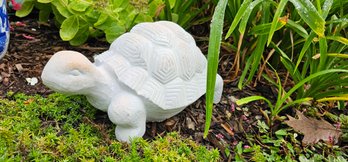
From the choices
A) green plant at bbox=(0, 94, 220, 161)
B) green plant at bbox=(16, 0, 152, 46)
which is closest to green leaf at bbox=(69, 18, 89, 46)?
green plant at bbox=(16, 0, 152, 46)

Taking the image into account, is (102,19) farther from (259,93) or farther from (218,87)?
(259,93)

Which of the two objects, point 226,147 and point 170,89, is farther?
point 226,147

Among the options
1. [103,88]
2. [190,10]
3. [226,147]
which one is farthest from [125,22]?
[226,147]

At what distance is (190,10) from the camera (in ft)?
6.06

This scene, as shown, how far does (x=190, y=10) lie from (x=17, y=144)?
2.97 ft

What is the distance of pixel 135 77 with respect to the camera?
4.08 feet

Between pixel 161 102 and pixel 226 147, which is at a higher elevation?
pixel 161 102

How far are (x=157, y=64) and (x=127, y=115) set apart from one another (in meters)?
0.16

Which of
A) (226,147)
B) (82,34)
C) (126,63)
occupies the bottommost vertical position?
(226,147)

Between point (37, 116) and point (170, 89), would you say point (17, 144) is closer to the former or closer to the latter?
point (37, 116)

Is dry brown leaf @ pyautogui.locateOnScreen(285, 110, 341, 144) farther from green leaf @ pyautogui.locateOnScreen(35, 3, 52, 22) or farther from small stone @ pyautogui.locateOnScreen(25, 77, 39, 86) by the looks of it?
green leaf @ pyautogui.locateOnScreen(35, 3, 52, 22)

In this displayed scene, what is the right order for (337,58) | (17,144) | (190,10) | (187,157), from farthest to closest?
(190,10)
(337,58)
(187,157)
(17,144)

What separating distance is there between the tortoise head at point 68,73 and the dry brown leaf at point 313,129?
651mm

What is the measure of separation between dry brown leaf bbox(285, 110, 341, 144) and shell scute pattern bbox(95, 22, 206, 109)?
34 cm
